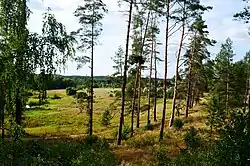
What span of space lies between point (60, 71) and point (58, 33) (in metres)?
0.70

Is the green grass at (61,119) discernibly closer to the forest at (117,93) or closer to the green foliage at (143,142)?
the forest at (117,93)

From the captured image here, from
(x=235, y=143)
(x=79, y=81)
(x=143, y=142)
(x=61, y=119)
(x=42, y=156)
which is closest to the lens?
(x=235, y=143)

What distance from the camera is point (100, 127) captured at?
49.3m

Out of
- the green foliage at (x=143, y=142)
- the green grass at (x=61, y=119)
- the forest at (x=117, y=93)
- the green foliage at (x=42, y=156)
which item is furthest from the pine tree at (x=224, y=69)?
the green foliage at (x=42, y=156)

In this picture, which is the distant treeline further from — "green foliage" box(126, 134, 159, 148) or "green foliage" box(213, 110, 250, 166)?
"green foliage" box(126, 134, 159, 148)

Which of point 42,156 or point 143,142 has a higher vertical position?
point 42,156

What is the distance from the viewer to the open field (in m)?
22.7

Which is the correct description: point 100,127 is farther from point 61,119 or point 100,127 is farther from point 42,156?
point 42,156

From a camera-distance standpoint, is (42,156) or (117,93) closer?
(42,156)

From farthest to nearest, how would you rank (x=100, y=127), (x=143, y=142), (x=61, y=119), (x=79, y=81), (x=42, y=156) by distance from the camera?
(x=61, y=119), (x=100, y=127), (x=79, y=81), (x=143, y=142), (x=42, y=156)

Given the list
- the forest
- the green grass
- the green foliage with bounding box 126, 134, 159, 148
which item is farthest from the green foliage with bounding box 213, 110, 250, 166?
the green grass

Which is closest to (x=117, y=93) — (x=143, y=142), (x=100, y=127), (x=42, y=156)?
(x=100, y=127)

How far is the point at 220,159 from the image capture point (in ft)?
32.2

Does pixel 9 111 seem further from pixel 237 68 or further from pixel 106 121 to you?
pixel 237 68
